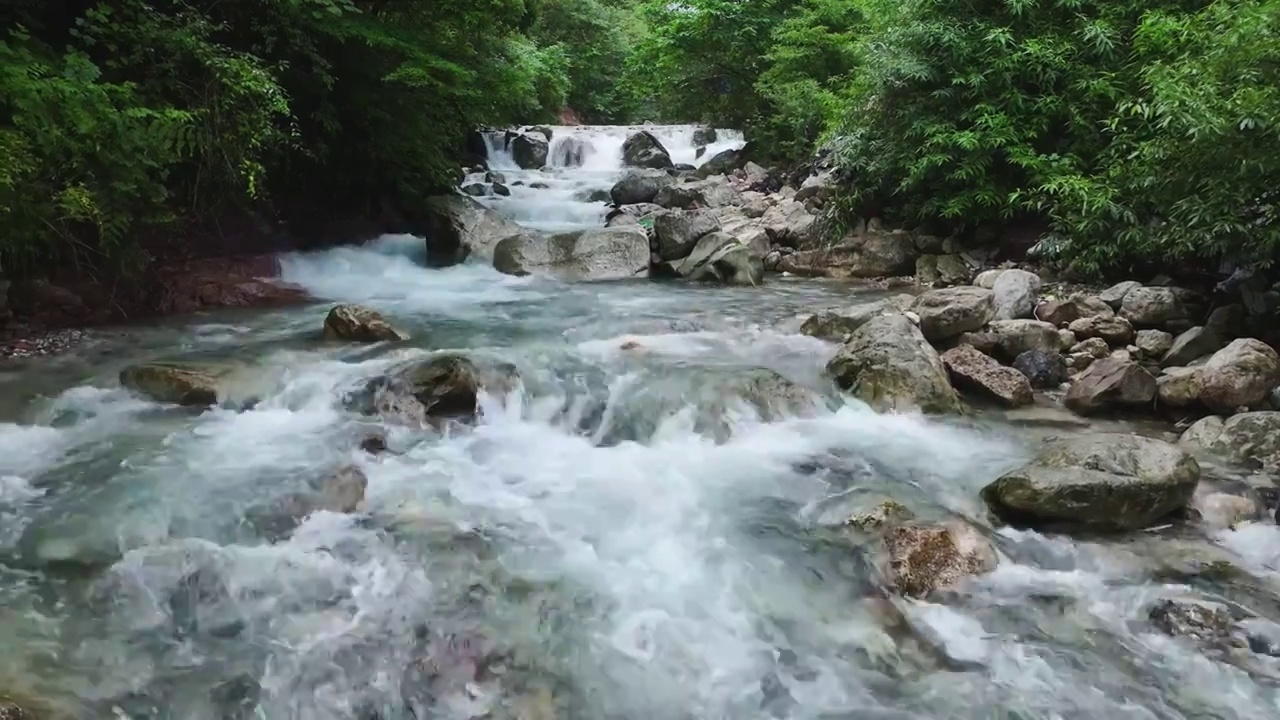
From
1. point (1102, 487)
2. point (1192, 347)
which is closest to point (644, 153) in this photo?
point (1192, 347)

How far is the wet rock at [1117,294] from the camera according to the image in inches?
295

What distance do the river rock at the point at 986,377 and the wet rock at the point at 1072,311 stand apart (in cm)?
127

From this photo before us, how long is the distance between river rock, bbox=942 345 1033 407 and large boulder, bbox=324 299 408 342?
4858mm

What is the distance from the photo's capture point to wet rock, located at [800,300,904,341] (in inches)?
297

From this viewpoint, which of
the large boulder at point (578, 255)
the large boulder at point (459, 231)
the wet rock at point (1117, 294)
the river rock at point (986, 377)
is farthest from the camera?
the large boulder at point (459, 231)

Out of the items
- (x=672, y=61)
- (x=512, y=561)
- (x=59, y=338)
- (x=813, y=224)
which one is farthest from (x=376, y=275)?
(x=672, y=61)

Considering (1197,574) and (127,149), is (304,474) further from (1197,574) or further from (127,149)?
(1197,574)

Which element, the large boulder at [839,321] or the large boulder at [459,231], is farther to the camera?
the large boulder at [459,231]

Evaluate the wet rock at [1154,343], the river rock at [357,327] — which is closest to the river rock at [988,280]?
the wet rock at [1154,343]

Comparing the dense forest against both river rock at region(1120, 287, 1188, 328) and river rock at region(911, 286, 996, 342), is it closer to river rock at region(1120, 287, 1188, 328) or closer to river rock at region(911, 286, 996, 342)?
river rock at region(1120, 287, 1188, 328)

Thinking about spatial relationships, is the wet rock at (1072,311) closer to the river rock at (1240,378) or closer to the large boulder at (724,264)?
the river rock at (1240,378)

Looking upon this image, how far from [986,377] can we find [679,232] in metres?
5.91

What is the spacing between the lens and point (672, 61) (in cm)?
1920

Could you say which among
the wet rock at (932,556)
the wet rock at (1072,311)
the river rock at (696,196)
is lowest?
the wet rock at (932,556)
